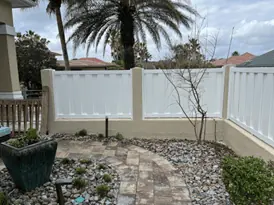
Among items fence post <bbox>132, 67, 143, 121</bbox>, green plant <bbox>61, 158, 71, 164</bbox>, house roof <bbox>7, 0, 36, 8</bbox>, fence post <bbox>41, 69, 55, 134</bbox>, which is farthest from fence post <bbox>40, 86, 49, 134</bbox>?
house roof <bbox>7, 0, 36, 8</bbox>

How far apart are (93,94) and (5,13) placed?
3990 millimetres

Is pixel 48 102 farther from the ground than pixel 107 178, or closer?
farther from the ground

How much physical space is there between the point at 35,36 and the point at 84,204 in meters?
16.6

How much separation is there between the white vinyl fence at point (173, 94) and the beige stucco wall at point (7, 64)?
4.34 meters

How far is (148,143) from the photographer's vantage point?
14.4 ft

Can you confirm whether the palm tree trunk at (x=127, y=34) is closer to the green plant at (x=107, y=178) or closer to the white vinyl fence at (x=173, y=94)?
the white vinyl fence at (x=173, y=94)

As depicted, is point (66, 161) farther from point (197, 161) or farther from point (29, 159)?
point (197, 161)

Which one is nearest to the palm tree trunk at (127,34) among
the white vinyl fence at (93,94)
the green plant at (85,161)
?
the white vinyl fence at (93,94)

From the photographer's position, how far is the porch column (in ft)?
20.4

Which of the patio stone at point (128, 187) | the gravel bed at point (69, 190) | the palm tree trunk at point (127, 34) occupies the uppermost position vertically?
the palm tree trunk at point (127, 34)

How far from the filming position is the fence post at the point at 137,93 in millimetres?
4480

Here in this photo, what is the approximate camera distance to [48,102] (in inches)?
179

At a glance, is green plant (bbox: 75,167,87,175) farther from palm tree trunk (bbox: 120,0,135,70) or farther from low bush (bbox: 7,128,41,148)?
palm tree trunk (bbox: 120,0,135,70)

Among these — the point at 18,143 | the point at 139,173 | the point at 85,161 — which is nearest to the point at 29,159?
the point at 18,143
